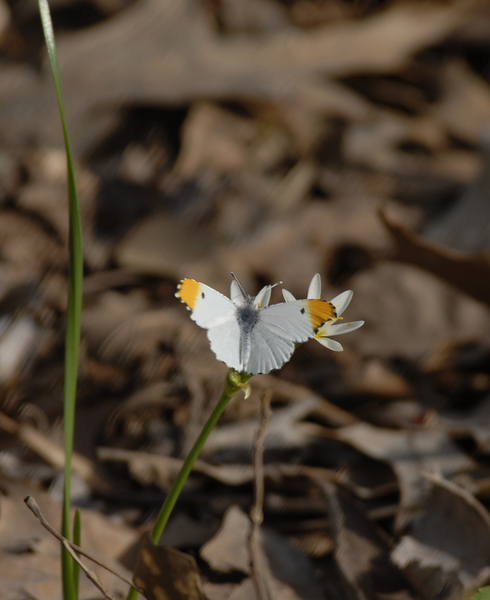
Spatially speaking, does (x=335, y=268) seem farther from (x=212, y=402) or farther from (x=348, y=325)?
(x=348, y=325)

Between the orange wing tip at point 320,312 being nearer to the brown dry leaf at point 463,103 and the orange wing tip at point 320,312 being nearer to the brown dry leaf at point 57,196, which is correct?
the brown dry leaf at point 57,196

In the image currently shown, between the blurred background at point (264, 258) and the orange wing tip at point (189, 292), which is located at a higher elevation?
the orange wing tip at point (189, 292)

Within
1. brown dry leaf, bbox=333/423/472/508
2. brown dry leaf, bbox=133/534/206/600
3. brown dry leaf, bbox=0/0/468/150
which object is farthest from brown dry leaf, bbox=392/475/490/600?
brown dry leaf, bbox=0/0/468/150

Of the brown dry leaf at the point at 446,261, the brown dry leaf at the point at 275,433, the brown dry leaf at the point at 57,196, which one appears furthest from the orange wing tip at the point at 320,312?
the brown dry leaf at the point at 57,196

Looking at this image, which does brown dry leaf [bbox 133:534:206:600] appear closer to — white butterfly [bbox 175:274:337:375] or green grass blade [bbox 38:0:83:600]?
green grass blade [bbox 38:0:83:600]

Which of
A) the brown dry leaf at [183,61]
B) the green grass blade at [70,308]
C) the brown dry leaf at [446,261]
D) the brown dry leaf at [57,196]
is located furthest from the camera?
the brown dry leaf at [183,61]
